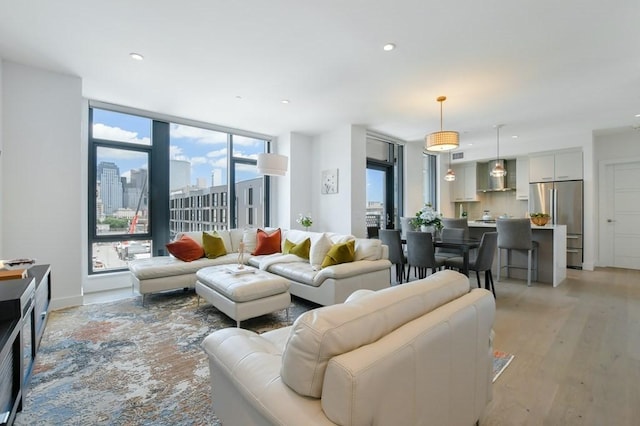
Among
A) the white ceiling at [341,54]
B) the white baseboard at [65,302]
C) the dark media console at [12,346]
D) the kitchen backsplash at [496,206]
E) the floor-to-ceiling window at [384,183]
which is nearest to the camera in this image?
the dark media console at [12,346]

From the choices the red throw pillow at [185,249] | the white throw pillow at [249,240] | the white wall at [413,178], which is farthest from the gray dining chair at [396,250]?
the red throw pillow at [185,249]

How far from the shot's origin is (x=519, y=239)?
4.65 metres

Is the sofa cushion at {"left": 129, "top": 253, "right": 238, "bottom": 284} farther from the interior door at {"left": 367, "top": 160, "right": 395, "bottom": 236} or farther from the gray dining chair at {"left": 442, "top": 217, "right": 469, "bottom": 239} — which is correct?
the gray dining chair at {"left": 442, "top": 217, "right": 469, "bottom": 239}

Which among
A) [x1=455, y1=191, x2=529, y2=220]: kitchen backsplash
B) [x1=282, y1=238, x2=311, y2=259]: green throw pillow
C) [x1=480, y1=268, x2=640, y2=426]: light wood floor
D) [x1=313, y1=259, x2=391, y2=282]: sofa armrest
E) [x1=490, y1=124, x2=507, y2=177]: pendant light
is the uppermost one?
[x1=490, y1=124, x2=507, y2=177]: pendant light

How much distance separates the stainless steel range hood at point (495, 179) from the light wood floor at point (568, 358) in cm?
368

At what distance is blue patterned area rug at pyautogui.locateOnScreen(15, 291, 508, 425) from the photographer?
69.6 inches

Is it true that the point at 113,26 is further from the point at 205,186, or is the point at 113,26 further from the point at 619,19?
the point at 619,19

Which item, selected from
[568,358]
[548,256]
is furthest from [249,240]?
A: [548,256]

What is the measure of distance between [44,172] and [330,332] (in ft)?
13.9

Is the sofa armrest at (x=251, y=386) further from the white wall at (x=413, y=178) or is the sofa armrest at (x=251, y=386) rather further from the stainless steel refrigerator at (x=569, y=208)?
the stainless steel refrigerator at (x=569, y=208)

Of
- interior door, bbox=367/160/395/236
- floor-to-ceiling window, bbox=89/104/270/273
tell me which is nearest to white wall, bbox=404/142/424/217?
interior door, bbox=367/160/395/236

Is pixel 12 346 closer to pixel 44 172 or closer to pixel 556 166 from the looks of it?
pixel 44 172

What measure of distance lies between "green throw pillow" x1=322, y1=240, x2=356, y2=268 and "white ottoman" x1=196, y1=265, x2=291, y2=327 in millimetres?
697

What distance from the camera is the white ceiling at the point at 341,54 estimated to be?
2469 millimetres
